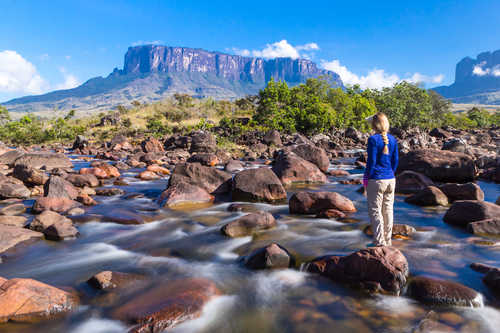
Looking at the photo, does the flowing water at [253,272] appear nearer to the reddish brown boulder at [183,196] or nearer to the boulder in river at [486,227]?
the boulder in river at [486,227]

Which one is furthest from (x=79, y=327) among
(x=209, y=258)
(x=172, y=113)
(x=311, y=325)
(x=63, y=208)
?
(x=172, y=113)

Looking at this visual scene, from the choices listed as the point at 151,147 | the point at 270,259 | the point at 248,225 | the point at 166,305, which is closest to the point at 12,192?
the point at 248,225

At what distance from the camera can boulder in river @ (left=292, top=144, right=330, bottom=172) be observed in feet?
63.4

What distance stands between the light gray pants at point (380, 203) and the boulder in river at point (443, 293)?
1103 millimetres

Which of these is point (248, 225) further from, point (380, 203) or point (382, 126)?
point (382, 126)

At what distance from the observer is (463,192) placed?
10.6 meters

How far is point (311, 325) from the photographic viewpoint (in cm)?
429

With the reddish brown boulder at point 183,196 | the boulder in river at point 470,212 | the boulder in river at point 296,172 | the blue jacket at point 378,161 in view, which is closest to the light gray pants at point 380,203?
the blue jacket at point 378,161

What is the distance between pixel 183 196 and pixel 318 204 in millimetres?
4909

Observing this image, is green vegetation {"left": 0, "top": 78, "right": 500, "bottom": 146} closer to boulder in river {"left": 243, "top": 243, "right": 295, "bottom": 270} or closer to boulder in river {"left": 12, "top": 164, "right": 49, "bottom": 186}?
boulder in river {"left": 12, "top": 164, "right": 49, "bottom": 186}

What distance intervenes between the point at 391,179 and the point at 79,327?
5.71 m

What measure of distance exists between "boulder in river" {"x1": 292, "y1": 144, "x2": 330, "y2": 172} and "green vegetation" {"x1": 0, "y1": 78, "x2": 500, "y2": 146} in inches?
639

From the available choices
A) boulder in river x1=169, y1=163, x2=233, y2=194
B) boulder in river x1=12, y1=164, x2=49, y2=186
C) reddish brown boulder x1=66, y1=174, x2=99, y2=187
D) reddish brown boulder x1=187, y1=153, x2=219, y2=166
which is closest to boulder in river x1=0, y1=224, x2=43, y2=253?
boulder in river x1=169, y1=163, x2=233, y2=194

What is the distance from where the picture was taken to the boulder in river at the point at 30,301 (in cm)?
432
